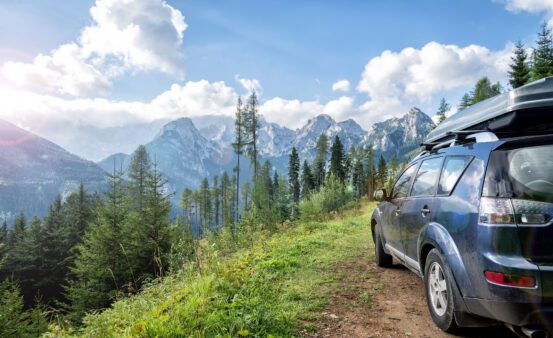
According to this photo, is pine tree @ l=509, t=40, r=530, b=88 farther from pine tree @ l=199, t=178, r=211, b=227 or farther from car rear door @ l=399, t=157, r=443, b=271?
pine tree @ l=199, t=178, r=211, b=227

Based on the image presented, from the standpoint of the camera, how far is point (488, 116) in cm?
357

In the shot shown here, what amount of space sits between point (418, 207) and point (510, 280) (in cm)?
182

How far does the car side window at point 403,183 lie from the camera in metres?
5.31

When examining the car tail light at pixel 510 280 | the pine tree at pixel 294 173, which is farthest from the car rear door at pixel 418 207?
the pine tree at pixel 294 173

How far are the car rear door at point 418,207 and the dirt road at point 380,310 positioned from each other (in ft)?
2.22

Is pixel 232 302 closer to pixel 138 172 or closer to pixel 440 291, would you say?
pixel 440 291

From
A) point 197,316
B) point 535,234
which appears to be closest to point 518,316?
point 535,234

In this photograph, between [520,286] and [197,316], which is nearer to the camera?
[520,286]

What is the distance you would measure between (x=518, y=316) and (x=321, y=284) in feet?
11.2

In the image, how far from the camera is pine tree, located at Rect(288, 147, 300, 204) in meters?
72.2

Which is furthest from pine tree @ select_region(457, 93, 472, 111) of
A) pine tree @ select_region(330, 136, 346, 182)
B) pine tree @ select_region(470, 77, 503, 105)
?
pine tree @ select_region(330, 136, 346, 182)

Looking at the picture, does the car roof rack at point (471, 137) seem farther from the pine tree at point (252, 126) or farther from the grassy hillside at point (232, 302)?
the pine tree at point (252, 126)

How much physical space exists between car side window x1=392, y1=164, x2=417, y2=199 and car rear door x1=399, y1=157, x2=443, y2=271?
265 millimetres

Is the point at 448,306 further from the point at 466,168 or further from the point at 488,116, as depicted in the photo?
the point at 488,116
